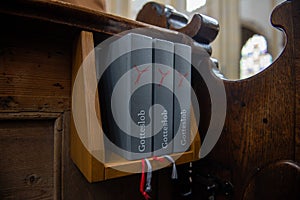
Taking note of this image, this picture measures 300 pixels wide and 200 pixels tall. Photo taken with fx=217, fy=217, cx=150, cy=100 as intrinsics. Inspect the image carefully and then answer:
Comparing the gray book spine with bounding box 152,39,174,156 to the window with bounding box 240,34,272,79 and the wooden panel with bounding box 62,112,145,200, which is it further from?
the window with bounding box 240,34,272,79

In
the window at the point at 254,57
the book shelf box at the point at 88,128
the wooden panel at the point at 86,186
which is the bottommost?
the wooden panel at the point at 86,186

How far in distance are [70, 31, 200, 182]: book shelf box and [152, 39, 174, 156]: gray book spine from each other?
0.17 ft

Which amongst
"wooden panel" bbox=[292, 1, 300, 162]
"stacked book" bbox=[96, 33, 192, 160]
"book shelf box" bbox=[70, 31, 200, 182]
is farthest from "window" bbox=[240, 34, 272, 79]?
"book shelf box" bbox=[70, 31, 200, 182]

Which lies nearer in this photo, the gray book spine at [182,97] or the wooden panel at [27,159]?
the wooden panel at [27,159]

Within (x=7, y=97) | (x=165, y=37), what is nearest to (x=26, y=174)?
(x=7, y=97)

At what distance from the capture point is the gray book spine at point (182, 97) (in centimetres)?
50

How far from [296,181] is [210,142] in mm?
216

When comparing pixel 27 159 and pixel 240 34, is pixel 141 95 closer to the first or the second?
pixel 27 159

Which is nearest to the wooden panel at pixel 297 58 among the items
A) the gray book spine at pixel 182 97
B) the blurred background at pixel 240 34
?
the gray book spine at pixel 182 97

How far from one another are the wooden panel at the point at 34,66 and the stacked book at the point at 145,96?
0.08 metres

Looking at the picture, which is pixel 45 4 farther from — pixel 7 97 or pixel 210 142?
pixel 210 142

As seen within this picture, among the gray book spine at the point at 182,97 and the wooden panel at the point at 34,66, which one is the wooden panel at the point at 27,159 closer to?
the wooden panel at the point at 34,66

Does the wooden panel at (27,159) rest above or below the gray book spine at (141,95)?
below

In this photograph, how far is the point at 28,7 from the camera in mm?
348
